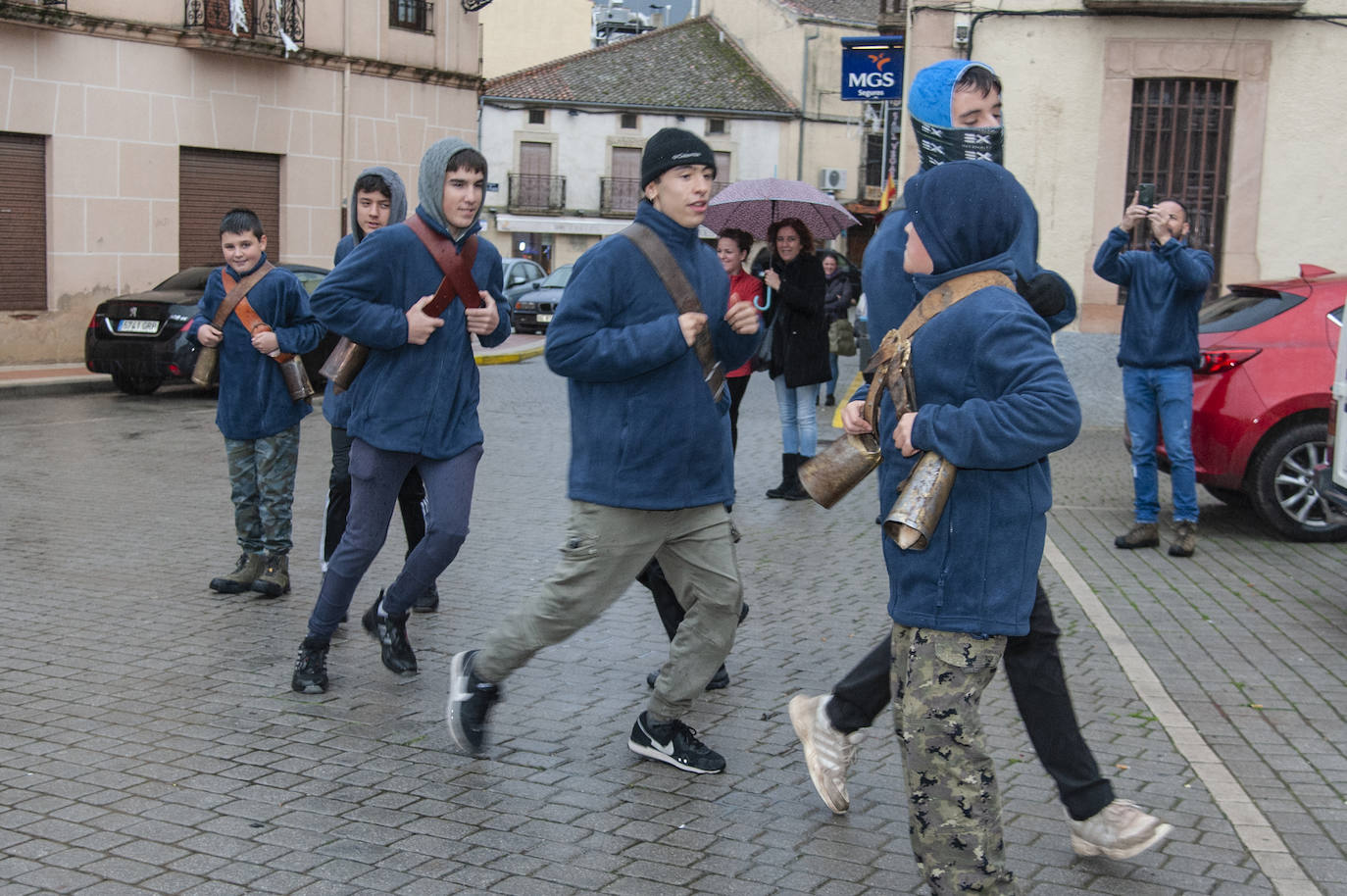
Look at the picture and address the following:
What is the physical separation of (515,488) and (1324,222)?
31.2ft

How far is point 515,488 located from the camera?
1008cm

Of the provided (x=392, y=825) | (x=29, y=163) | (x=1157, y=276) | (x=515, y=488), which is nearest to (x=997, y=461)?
(x=392, y=825)

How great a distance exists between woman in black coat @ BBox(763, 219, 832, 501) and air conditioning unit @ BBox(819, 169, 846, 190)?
39.1m

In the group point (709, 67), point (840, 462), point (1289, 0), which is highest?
point (709, 67)

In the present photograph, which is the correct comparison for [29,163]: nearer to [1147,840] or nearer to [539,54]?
[1147,840]

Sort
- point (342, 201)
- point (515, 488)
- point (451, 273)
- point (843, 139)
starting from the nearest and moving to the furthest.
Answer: point (451, 273)
point (515, 488)
point (342, 201)
point (843, 139)

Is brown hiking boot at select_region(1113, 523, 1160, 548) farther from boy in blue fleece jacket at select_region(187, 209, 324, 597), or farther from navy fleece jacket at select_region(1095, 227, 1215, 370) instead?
boy in blue fleece jacket at select_region(187, 209, 324, 597)

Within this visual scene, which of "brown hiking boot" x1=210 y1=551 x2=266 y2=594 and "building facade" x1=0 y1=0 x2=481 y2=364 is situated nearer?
"brown hiking boot" x1=210 y1=551 x2=266 y2=594

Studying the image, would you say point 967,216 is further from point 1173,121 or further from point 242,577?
point 1173,121

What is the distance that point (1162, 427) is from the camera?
8.02 metres

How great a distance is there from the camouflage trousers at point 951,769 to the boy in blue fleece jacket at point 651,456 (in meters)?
1.31

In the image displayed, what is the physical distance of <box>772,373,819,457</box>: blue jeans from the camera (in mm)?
9906

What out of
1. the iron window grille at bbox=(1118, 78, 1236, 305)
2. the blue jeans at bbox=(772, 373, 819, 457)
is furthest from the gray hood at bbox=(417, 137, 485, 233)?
the iron window grille at bbox=(1118, 78, 1236, 305)

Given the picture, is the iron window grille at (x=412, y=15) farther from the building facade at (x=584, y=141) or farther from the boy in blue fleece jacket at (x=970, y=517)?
the building facade at (x=584, y=141)
